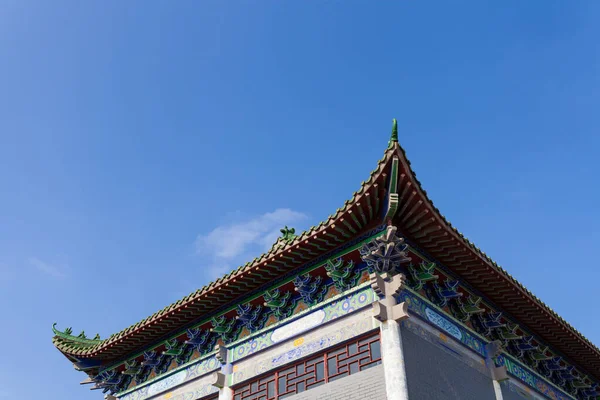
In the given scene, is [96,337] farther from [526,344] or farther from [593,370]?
[593,370]

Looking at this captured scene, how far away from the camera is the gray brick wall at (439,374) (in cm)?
1140

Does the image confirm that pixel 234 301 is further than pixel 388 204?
Yes

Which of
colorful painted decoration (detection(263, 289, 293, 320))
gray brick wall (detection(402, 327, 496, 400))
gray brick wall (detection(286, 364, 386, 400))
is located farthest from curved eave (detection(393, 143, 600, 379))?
colorful painted decoration (detection(263, 289, 293, 320))

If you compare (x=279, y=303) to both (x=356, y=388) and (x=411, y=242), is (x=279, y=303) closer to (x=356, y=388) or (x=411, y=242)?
(x=356, y=388)

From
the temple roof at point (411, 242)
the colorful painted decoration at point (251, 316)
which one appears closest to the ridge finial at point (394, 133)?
the temple roof at point (411, 242)

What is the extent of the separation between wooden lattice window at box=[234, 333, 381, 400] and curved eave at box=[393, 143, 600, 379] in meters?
2.29

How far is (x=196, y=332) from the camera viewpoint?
50.0 ft

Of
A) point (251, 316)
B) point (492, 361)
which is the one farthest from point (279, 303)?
point (492, 361)

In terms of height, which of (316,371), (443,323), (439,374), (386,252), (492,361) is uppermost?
(386,252)

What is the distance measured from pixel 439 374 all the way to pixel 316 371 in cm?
232

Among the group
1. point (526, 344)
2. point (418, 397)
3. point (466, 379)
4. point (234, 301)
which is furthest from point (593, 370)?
point (234, 301)

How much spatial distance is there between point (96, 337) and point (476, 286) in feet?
35.0

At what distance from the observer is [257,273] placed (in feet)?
44.8

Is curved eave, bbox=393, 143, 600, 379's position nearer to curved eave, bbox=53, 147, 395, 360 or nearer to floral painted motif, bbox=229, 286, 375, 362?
curved eave, bbox=53, 147, 395, 360
